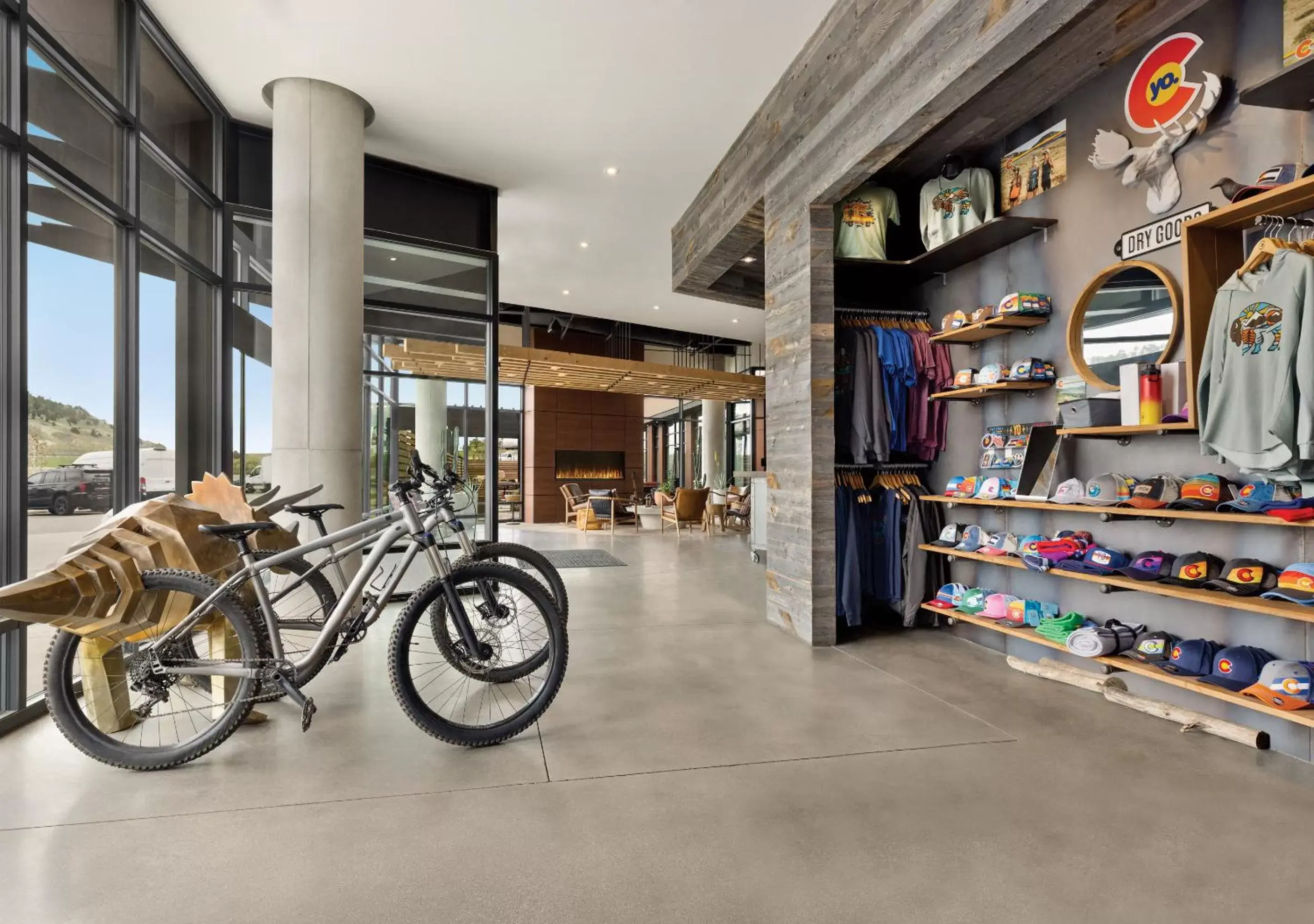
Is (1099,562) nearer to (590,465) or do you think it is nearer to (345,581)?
(345,581)

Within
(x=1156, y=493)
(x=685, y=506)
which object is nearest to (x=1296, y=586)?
(x=1156, y=493)

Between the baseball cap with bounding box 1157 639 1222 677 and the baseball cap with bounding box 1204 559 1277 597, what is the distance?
32cm

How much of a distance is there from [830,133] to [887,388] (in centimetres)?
164

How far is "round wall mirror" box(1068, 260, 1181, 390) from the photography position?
3.25m

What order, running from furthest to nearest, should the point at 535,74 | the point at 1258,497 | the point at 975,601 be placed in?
the point at 535,74
the point at 975,601
the point at 1258,497

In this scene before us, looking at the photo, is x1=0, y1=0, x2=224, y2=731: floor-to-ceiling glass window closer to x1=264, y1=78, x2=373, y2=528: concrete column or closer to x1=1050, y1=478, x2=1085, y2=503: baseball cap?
x1=264, y1=78, x2=373, y2=528: concrete column

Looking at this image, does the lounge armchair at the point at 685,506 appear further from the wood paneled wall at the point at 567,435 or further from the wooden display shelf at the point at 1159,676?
the wooden display shelf at the point at 1159,676

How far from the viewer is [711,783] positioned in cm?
245

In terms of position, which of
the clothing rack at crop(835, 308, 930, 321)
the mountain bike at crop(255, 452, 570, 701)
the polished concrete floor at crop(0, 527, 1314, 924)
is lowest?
the polished concrete floor at crop(0, 527, 1314, 924)

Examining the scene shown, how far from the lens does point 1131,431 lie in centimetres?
315

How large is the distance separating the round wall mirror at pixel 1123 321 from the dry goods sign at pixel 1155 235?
67 mm

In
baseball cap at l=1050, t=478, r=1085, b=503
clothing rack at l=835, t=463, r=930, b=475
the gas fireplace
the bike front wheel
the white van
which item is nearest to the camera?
the bike front wheel

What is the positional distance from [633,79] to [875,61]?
186 cm

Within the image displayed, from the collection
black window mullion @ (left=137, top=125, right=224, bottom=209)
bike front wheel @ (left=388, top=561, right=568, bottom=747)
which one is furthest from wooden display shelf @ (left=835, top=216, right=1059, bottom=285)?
black window mullion @ (left=137, top=125, right=224, bottom=209)
